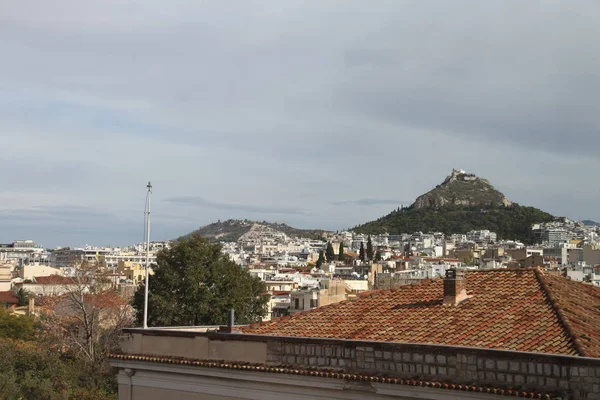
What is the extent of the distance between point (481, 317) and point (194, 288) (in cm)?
2728

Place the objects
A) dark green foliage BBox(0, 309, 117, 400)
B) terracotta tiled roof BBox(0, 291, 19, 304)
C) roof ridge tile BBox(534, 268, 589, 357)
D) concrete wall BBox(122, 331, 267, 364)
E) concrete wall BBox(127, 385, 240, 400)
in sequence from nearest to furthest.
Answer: roof ridge tile BBox(534, 268, 589, 357) → concrete wall BBox(122, 331, 267, 364) → concrete wall BBox(127, 385, 240, 400) → dark green foliage BBox(0, 309, 117, 400) → terracotta tiled roof BBox(0, 291, 19, 304)

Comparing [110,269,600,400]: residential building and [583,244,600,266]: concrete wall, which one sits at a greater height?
[583,244,600,266]: concrete wall

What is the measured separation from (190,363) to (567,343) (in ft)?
22.5

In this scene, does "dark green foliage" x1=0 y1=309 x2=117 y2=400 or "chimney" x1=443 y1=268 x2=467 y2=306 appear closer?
"chimney" x1=443 y1=268 x2=467 y2=306

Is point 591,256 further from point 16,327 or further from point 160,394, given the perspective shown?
point 160,394

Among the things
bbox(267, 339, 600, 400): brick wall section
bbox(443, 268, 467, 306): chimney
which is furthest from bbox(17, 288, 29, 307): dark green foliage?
bbox(267, 339, 600, 400): brick wall section

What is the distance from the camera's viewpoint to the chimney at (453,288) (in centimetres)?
1670

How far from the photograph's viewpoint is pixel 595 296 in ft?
61.5

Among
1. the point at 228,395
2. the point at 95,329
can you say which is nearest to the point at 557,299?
the point at 228,395

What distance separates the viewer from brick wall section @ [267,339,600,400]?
1155cm

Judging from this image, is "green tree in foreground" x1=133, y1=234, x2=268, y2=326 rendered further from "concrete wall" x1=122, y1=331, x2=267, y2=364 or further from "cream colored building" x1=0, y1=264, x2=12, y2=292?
"cream colored building" x1=0, y1=264, x2=12, y2=292

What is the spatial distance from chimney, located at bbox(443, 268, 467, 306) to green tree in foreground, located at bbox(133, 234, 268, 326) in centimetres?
2474

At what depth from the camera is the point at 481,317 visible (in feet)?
51.2

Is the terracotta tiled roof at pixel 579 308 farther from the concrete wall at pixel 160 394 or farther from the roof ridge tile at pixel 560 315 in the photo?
the concrete wall at pixel 160 394
